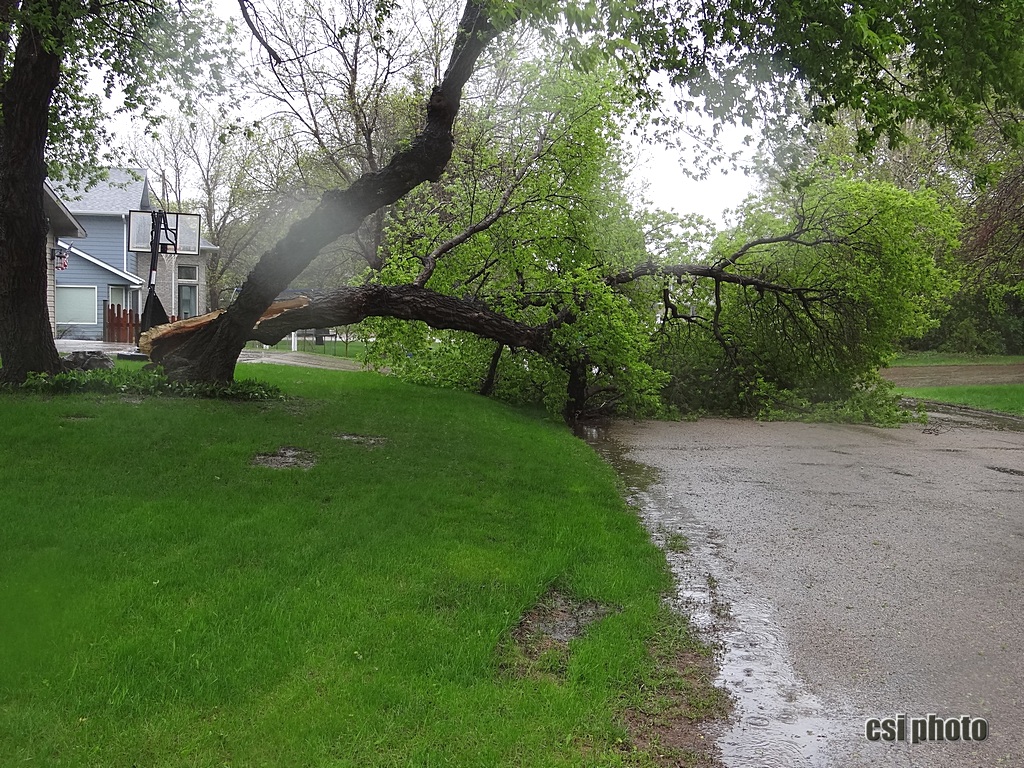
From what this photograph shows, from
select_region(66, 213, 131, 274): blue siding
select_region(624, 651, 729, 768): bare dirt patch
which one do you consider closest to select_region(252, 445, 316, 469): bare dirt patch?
select_region(624, 651, 729, 768): bare dirt patch

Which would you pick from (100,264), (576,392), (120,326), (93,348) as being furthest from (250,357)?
(576,392)

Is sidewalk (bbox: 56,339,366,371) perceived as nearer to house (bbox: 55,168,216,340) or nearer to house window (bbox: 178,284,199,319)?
house (bbox: 55,168,216,340)

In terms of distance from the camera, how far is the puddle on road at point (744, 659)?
141 inches

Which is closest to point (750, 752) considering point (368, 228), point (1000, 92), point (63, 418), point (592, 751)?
point (592, 751)

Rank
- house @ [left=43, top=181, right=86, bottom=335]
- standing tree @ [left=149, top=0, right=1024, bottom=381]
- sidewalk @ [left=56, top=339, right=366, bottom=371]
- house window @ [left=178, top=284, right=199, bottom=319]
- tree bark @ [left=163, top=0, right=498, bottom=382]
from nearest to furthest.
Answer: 1. standing tree @ [left=149, top=0, right=1024, bottom=381]
2. tree bark @ [left=163, top=0, right=498, bottom=382]
3. house @ [left=43, top=181, right=86, bottom=335]
4. sidewalk @ [left=56, top=339, right=366, bottom=371]
5. house window @ [left=178, top=284, right=199, bottom=319]

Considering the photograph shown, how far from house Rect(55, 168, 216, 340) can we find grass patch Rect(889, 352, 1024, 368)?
1189 inches

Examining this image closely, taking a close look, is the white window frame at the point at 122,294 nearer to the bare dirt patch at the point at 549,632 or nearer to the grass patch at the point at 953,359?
the grass patch at the point at 953,359

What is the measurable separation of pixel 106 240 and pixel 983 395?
32288mm

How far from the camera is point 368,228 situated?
32781 mm

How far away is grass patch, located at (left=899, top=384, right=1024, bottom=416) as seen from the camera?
20688 millimetres

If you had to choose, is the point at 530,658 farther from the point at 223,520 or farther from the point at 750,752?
the point at 223,520

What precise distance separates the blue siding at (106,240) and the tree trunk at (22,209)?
24.3 meters

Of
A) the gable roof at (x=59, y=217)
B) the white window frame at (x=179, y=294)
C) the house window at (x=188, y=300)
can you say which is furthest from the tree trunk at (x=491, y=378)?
the house window at (x=188, y=300)

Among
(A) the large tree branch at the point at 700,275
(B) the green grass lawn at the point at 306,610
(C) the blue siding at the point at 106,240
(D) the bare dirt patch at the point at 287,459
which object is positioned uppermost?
(C) the blue siding at the point at 106,240
